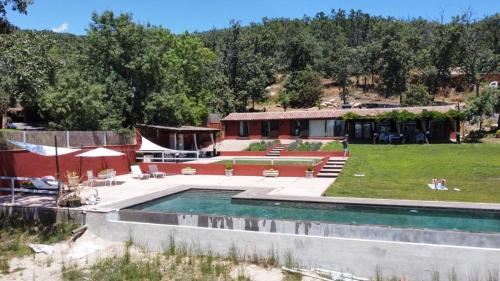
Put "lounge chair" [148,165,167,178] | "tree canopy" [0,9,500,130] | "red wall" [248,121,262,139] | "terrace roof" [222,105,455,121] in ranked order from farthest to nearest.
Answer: "red wall" [248,121,262,139] → "terrace roof" [222,105,455,121] → "tree canopy" [0,9,500,130] → "lounge chair" [148,165,167,178]

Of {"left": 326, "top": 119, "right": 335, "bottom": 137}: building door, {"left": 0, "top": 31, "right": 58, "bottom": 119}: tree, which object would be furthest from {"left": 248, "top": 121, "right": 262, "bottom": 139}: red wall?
{"left": 0, "top": 31, "right": 58, "bottom": 119}: tree

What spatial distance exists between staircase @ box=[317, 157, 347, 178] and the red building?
29.8 ft

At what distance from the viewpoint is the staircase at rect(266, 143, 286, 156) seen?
31.9 meters

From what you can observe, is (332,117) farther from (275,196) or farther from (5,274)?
(5,274)

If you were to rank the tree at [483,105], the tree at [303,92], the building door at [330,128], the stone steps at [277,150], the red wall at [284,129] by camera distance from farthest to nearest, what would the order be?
the tree at [303,92]
the red wall at [284,129]
the building door at [330,128]
the tree at [483,105]
the stone steps at [277,150]

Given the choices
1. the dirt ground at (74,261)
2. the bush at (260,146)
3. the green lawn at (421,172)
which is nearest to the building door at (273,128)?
the bush at (260,146)

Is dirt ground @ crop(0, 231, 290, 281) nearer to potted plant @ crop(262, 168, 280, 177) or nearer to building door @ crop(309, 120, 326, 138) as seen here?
potted plant @ crop(262, 168, 280, 177)

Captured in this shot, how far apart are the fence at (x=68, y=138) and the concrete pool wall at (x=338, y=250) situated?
895cm

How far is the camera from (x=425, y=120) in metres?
33.9

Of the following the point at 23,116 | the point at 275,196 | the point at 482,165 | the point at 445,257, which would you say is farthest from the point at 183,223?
the point at 23,116

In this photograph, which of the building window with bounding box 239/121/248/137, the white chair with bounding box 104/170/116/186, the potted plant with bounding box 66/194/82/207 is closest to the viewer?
the potted plant with bounding box 66/194/82/207

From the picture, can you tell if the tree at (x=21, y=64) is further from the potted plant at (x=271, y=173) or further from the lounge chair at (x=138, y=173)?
the potted plant at (x=271, y=173)

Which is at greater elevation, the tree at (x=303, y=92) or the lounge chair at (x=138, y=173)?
the tree at (x=303, y=92)

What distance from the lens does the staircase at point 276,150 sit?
3187cm
